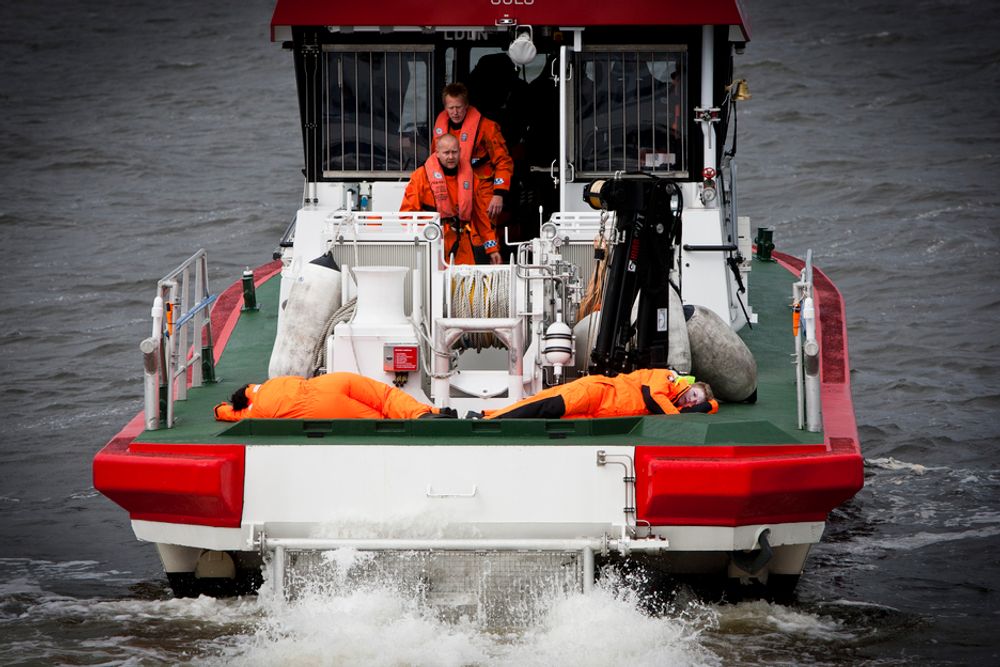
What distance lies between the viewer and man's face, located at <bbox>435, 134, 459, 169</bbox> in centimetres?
905

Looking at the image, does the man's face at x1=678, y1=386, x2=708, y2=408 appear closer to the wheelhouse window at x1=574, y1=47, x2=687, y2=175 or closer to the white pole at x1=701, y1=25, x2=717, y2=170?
the white pole at x1=701, y1=25, x2=717, y2=170

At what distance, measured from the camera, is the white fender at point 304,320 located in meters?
8.27

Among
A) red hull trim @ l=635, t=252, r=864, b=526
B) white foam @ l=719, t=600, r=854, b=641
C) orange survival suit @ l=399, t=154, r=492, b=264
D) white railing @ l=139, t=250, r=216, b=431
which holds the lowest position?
white foam @ l=719, t=600, r=854, b=641

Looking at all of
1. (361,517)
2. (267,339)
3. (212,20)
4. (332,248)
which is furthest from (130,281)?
(212,20)

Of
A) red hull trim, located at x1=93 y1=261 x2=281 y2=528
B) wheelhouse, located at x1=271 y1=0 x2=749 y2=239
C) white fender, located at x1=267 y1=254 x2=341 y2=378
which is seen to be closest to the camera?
red hull trim, located at x1=93 y1=261 x2=281 y2=528

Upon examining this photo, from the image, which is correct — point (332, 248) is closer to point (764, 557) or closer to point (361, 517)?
point (361, 517)

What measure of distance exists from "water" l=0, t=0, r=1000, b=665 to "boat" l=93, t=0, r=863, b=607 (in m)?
0.36

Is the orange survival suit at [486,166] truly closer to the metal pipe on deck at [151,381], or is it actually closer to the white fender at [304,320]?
the white fender at [304,320]

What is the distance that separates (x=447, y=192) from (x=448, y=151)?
0.23 metres

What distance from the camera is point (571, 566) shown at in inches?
277

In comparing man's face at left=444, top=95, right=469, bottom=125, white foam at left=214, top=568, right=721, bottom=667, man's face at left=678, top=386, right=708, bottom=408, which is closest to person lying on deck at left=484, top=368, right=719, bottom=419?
man's face at left=678, top=386, right=708, bottom=408

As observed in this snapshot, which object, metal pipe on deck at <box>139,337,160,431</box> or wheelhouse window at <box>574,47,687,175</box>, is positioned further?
wheelhouse window at <box>574,47,687,175</box>

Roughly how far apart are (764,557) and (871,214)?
11425 mm

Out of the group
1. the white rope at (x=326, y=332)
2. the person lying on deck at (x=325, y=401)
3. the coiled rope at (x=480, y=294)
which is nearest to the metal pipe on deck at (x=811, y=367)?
the coiled rope at (x=480, y=294)
